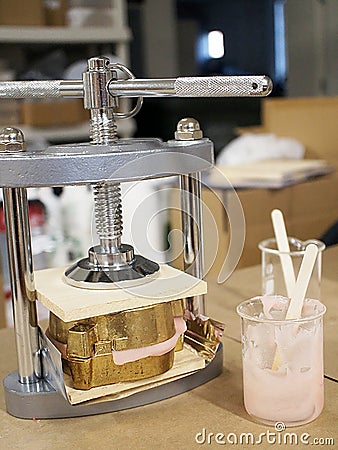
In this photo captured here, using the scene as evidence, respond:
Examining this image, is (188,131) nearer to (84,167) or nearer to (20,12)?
(84,167)

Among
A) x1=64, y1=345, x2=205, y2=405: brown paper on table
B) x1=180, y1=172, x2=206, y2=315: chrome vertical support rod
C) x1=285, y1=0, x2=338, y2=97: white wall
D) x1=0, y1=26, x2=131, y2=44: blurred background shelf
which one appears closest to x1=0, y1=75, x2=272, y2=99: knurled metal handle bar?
x1=180, y1=172, x2=206, y2=315: chrome vertical support rod

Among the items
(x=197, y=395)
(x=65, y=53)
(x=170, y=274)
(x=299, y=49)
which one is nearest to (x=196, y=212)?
(x=170, y=274)

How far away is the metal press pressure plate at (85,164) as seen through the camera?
55cm

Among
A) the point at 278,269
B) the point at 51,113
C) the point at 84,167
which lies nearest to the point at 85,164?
the point at 84,167

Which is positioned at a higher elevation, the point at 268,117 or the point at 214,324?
the point at 268,117

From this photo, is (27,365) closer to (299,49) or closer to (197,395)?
(197,395)

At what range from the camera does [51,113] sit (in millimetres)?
2410

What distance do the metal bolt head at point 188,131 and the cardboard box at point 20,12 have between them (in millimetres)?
1903

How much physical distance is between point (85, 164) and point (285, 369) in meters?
0.23

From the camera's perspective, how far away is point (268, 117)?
7.56ft

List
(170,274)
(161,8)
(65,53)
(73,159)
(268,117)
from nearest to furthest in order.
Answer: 1. (73,159)
2. (170,274)
3. (268,117)
4. (65,53)
5. (161,8)

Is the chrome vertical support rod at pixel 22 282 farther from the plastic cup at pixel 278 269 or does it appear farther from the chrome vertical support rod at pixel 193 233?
the plastic cup at pixel 278 269

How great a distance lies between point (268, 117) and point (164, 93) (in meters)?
1.79

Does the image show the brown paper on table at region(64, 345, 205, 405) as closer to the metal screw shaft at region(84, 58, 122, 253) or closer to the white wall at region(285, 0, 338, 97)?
the metal screw shaft at region(84, 58, 122, 253)
